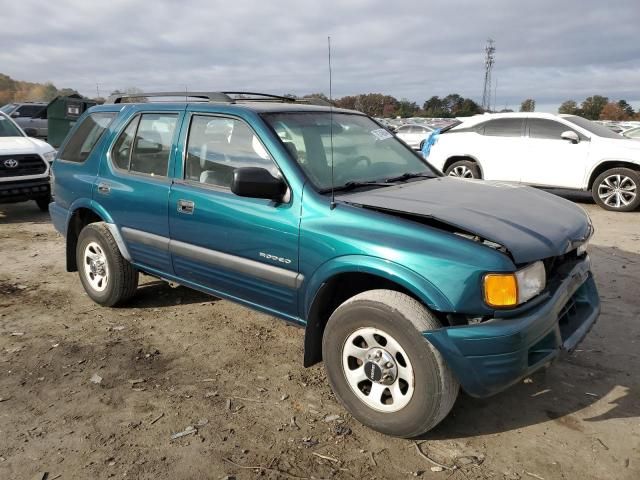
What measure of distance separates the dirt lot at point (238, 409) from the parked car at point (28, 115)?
16.9 m

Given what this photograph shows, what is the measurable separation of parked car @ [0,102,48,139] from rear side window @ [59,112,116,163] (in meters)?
15.6

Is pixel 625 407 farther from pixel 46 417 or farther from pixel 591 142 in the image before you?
pixel 591 142

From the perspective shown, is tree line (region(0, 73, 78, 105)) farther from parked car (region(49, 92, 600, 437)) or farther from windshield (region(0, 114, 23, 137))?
parked car (region(49, 92, 600, 437))

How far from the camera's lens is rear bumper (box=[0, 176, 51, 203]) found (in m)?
8.12

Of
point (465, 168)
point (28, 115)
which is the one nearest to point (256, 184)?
point (465, 168)

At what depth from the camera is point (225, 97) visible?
12.9ft

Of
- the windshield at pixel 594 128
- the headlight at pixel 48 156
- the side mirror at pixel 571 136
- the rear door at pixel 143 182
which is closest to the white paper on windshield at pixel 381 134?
the rear door at pixel 143 182

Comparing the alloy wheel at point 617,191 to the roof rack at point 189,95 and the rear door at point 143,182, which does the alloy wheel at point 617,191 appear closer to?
the roof rack at point 189,95

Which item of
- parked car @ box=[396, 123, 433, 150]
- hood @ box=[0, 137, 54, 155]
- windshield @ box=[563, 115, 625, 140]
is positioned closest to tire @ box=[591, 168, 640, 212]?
windshield @ box=[563, 115, 625, 140]

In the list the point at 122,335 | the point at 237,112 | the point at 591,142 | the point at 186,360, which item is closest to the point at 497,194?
the point at 237,112

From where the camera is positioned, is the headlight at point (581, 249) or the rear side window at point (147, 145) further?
the rear side window at point (147, 145)

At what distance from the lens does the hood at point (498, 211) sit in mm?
2697

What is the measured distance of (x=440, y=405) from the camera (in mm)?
2617

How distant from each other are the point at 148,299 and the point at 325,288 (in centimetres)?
253
